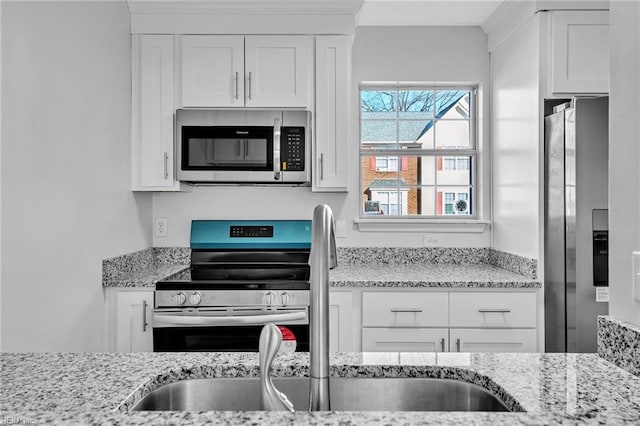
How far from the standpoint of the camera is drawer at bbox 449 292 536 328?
265 centimetres

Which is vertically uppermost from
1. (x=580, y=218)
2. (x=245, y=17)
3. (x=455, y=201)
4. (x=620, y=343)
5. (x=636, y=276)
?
(x=245, y=17)

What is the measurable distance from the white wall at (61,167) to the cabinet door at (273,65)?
69cm

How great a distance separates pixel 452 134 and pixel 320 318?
281 cm

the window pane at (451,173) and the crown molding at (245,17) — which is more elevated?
the crown molding at (245,17)

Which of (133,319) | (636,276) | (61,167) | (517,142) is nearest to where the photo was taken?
(636,276)

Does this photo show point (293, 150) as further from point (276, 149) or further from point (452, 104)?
point (452, 104)

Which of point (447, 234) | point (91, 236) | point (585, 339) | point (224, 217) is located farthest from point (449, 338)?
point (91, 236)

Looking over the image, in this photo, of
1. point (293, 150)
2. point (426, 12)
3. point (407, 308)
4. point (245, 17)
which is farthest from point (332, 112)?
point (407, 308)

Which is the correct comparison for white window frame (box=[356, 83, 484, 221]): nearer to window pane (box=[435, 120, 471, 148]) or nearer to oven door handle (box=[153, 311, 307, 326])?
window pane (box=[435, 120, 471, 148])

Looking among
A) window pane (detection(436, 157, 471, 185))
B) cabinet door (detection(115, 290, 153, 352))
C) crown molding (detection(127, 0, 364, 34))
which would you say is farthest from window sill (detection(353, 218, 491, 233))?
cabinet door (detection(115, 290, 153, 352))

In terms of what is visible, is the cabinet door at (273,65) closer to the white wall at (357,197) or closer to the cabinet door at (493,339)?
the white wall at (357,197)

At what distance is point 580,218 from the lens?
2.45m

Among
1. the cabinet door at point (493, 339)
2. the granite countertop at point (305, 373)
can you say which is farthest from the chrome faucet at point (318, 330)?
the cabinet door at point (493, 339)

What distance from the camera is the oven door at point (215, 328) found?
8.23ft
